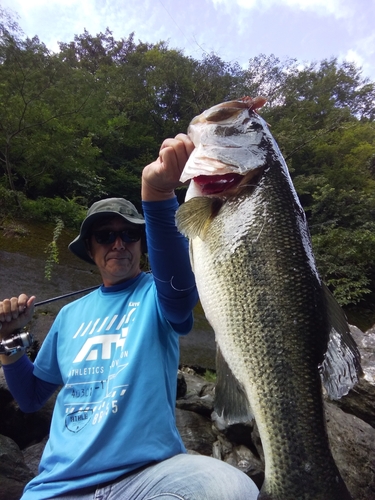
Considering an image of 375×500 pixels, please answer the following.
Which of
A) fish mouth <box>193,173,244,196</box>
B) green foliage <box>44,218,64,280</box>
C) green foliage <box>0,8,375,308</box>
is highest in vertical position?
green foliage <box>0,8,375,308</box>

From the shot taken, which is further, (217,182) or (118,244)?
(118,244)

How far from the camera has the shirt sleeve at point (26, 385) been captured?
2.23m

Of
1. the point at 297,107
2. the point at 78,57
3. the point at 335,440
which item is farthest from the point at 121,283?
the point at 78,57

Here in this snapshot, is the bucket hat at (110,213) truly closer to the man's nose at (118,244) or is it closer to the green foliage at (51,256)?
the man's nose at (118,244)

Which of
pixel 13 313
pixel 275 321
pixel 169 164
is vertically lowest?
pixel 275 321

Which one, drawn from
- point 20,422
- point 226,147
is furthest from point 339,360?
point 20,422

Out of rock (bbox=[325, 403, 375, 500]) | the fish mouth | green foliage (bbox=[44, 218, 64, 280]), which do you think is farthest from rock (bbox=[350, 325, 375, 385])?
green foliage (bbox=[44, 218, 64, 280])

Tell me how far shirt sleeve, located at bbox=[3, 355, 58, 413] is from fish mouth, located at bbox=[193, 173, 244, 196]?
169 cm

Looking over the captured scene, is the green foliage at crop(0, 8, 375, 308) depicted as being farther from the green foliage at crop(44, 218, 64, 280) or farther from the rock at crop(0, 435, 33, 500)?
the rock at crop(0, 435, 33, 500)

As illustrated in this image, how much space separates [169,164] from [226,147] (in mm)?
296

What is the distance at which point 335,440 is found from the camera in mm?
3500

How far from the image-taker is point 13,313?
2.25m

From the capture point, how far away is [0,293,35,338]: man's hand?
2229 millimetres

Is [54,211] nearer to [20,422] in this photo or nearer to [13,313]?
[20,422]
